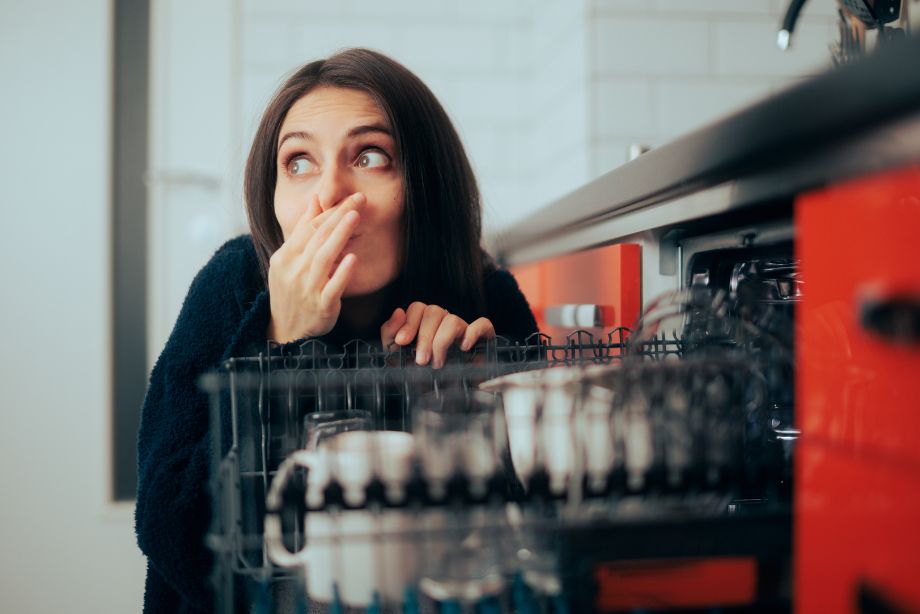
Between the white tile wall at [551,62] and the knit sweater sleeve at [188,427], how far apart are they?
813mm

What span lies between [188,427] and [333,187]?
298 millimetres

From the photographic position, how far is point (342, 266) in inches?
25.9

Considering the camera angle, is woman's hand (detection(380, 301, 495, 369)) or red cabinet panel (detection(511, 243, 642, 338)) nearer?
woman's hand (detection(380, 301, 495, 369))

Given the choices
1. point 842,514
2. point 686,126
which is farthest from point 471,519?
point 686,126

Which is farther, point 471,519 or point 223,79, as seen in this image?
point 223,79

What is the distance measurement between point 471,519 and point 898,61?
326 mm

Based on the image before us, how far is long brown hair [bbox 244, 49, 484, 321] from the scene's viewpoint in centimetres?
90

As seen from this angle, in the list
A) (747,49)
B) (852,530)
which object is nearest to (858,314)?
(852,530)

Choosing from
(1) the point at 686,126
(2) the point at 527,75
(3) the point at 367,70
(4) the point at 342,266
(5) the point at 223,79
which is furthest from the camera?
(2) the point at 527,75

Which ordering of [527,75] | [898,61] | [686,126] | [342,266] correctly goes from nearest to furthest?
[898,61]
[342,266]
[686,126]
[527,75]

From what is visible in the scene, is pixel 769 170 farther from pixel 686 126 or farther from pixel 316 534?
pixel 686 126

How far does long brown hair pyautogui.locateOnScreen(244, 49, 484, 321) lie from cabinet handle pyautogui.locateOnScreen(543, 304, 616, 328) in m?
0.15

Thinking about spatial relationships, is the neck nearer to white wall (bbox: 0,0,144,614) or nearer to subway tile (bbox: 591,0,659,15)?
subway tile (bbox: 591,0,659,15)

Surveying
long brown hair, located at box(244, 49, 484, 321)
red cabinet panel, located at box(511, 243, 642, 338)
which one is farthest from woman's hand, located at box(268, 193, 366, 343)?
red cabinet panel, located at box(511, 243, 642, 338)
